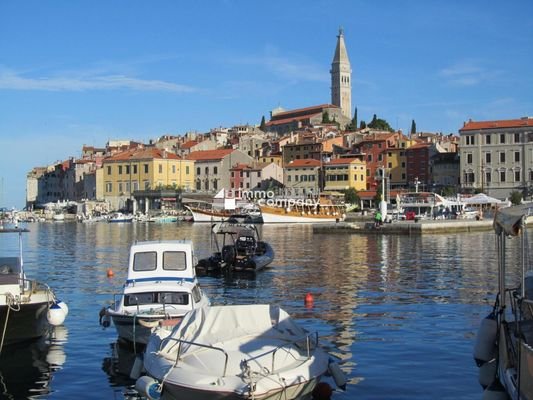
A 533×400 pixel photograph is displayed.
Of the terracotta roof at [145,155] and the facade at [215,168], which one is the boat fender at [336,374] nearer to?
the facade at [215,168]

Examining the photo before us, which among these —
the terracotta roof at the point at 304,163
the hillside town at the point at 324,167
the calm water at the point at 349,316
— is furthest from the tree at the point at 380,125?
the calm water at the point at 349,316

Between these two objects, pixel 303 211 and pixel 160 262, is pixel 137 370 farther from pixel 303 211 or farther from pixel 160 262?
pixel 303 211

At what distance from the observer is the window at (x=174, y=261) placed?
19.9 metres

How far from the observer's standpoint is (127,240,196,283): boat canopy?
19531 millimetres

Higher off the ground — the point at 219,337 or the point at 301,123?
the point at 301,123

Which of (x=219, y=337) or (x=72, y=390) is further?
(x=72, y=390)

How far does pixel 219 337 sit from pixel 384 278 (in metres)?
20.4

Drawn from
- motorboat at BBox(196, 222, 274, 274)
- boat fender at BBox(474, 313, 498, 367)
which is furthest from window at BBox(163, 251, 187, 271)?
motorboat at BBox(196, 222, 274, 274)

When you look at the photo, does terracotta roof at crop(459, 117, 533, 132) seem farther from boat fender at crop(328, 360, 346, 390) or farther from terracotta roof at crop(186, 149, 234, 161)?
boat fender at crop(328, 360, 346, 390)

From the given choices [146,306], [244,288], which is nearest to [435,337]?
[146,306]

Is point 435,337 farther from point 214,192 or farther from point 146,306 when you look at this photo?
point 214,192

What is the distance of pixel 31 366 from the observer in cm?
1612

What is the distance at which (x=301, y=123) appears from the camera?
167250 millimetres

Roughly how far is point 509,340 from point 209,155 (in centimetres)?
12030
